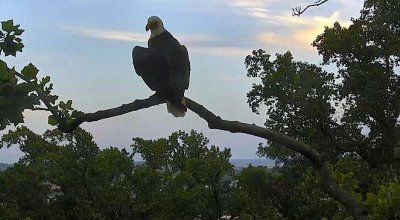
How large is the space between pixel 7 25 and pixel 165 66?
102 cm

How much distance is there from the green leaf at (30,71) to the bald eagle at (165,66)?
818 mm

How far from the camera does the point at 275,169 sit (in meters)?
16.0

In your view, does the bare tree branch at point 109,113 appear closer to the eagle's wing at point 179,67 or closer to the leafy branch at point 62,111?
the leafy branch at point 62,111

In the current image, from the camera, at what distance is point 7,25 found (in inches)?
108

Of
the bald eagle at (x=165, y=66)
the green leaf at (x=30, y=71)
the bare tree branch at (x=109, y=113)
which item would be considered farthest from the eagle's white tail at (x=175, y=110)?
the green leaf at (x=30, y=71)

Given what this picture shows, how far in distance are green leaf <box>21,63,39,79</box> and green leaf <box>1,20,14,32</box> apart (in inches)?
10.9

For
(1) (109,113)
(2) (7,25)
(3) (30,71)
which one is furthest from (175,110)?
(2) (7,25)

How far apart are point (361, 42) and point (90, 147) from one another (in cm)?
1059

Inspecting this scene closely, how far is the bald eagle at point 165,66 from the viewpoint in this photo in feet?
10.5

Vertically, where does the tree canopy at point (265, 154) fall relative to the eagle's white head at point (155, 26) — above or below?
above

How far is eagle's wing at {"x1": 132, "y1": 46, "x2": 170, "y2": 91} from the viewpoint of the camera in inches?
132

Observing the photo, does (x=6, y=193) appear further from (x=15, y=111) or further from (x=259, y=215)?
(x=15, y=111)

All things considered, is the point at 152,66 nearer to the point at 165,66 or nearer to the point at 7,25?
the point at 165,66

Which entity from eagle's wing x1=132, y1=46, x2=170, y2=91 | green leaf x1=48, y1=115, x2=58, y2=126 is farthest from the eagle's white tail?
green leaf x1=48, y1=115, x2=58, y2=126
